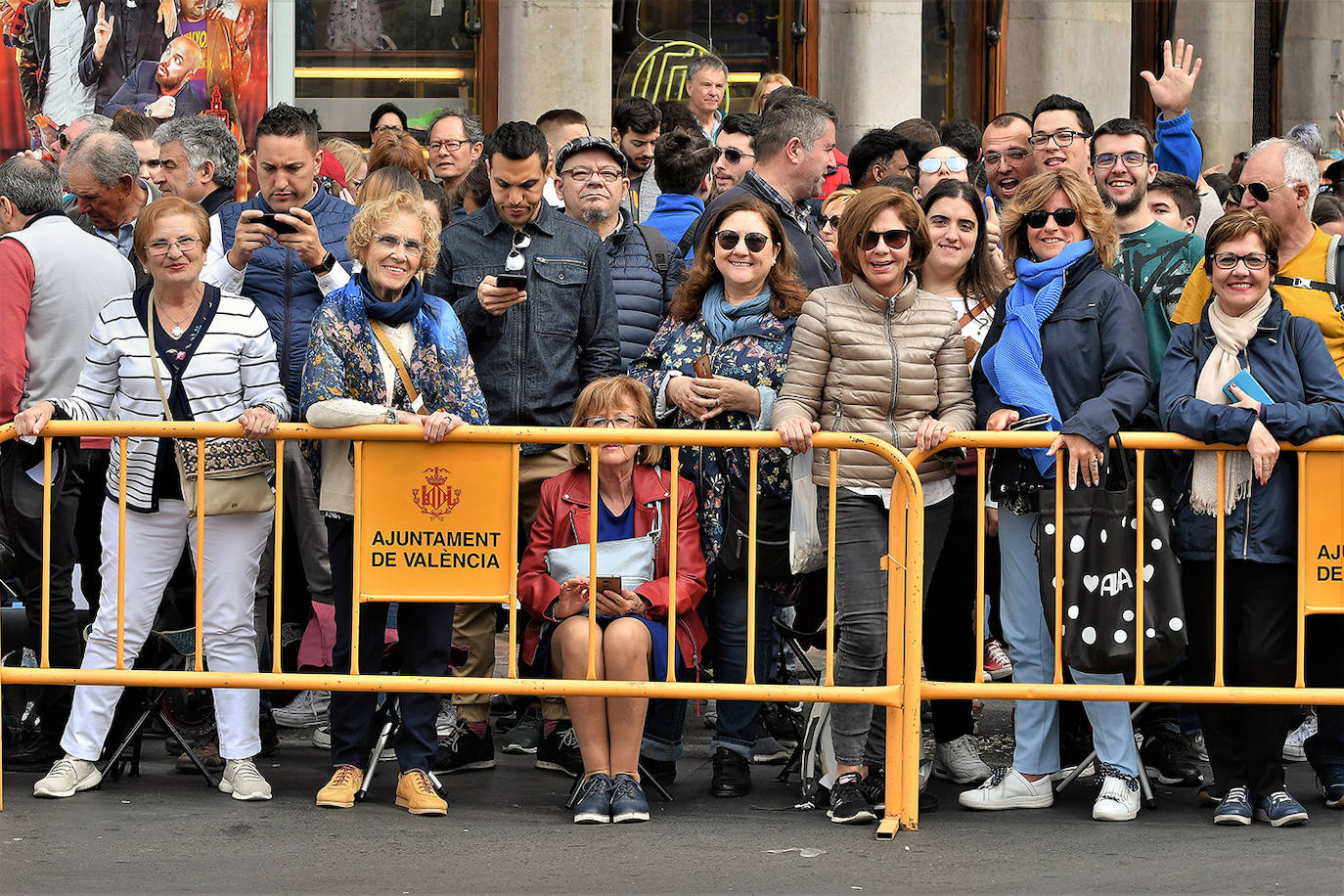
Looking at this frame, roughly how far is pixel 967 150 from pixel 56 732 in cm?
640

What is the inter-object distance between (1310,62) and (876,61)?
5841 mm

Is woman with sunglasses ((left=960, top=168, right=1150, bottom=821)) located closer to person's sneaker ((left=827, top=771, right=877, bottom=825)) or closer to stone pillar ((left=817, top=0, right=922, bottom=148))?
person's sneaker ((left=827, top=771, right=877, bottom=825))

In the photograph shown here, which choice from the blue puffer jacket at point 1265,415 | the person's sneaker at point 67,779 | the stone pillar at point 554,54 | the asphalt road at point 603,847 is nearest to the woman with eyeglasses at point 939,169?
the blue puffer jacket at point 1265,415

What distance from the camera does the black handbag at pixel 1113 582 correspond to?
671 centimetres

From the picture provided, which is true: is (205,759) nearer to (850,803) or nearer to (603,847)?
(603,847)

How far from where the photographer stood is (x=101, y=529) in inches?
283

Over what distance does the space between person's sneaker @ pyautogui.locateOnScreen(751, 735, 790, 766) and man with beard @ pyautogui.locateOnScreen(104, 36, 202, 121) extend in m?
8.31

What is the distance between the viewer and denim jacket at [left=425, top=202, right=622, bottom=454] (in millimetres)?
7863

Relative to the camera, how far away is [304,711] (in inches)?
340

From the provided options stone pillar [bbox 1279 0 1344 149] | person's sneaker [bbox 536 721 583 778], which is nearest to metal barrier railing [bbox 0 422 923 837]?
person's sneaker [bbox 536 721 583 778]

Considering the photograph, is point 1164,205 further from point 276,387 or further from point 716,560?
point 276,387

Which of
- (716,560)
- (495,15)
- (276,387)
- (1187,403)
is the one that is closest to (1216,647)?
(1187,403)

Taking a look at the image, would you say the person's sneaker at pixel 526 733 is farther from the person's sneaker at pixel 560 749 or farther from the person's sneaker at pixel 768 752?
the person's sneaker at pixel 768 752

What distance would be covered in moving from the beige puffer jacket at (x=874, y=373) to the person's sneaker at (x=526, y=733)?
2.00 m
